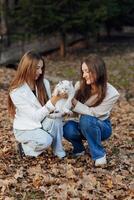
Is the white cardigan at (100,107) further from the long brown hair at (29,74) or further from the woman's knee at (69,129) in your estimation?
the long brown hair at (29,74)

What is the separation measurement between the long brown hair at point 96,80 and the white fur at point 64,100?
249mm

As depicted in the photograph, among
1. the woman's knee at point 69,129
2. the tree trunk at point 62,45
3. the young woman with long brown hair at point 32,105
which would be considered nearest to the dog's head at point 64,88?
the young woman with long brown hair at point 32,105

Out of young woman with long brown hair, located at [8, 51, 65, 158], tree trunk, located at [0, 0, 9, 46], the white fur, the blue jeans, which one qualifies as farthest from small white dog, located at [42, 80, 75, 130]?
tree trunk, located at [0, 0, 9, 46]

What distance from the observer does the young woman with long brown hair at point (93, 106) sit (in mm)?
5895

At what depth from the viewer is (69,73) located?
18094 mm

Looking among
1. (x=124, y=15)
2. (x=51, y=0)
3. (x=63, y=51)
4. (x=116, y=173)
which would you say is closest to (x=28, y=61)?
(x=116, y=173)

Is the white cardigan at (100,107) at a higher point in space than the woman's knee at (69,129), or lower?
higher

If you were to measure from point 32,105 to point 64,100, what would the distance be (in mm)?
372

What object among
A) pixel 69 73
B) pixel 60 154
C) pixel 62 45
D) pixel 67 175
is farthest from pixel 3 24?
pixel 67 175

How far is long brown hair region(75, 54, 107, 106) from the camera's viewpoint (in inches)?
231

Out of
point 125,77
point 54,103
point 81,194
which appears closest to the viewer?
point 81,194

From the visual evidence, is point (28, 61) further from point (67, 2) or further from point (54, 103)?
point (67, 2)

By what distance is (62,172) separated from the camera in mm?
5859

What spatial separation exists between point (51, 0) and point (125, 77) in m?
5.06
